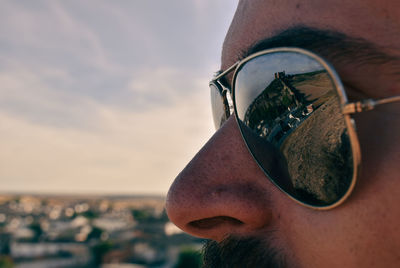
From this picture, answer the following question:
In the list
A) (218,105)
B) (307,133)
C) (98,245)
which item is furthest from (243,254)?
(98,245)

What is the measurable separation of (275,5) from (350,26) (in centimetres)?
29

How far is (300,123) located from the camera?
102 cm

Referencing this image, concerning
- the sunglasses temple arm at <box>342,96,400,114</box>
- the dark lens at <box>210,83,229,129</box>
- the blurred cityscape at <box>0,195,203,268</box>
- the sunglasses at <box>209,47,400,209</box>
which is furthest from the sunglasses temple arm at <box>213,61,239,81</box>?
the blurred cityscape at <box>0,195,203,268</box>

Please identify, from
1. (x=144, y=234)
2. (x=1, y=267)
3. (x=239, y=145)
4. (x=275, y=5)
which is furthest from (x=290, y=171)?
(x=144, y=234)

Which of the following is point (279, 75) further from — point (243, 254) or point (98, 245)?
point (98, 245)

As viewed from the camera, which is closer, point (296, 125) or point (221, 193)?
point (296, 125)

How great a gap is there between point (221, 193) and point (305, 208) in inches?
10.9

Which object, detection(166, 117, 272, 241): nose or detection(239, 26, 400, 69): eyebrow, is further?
detection(166, 117, 272, 241): nose

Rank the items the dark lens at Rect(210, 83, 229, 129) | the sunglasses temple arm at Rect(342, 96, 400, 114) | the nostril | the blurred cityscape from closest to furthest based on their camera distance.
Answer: the sunglasses temple arm at Rect(342, 96, 400, 114), the nostril, the dark lens at Rect(210, 83, 229, 129), the blurred cityscape

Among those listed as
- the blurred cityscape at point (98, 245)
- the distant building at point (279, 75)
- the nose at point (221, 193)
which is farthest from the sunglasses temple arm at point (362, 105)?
the blurred cityscape at point (98, 245)

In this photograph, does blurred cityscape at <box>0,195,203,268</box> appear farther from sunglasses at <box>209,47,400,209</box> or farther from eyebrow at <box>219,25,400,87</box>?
eyebrow at <box>219,25,400,87</box>

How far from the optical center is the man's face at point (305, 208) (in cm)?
87

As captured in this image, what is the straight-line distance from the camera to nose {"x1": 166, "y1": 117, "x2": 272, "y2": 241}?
111 centimetres

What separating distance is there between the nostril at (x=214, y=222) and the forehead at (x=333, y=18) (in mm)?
604
